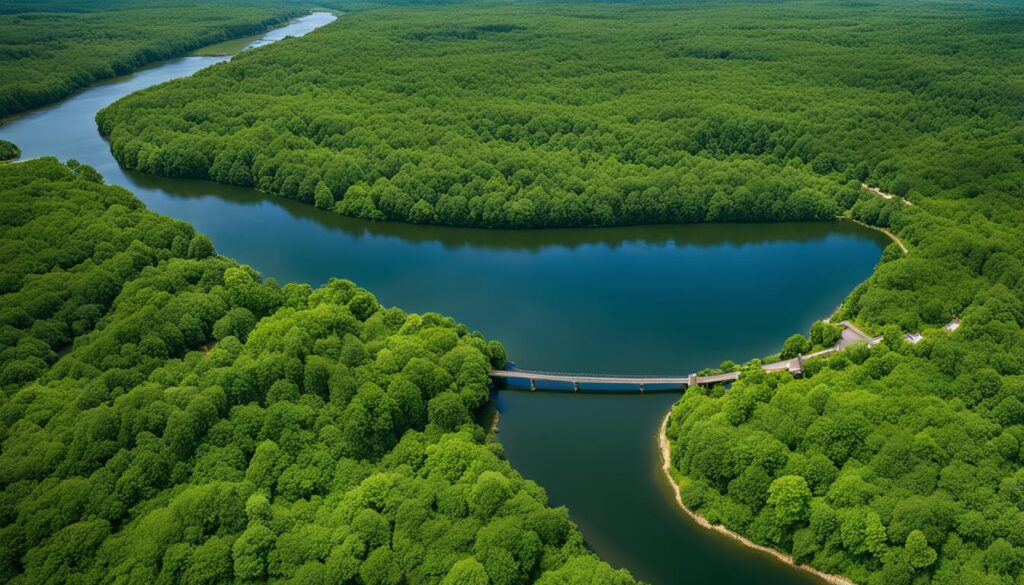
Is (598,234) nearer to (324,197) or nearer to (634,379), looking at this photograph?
(634,379)

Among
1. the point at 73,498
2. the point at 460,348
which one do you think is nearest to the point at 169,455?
the point at 73,498

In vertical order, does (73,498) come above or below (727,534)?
above

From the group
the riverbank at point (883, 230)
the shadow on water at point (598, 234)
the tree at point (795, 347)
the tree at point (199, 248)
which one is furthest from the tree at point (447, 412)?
the riverbank at point (883, 230)

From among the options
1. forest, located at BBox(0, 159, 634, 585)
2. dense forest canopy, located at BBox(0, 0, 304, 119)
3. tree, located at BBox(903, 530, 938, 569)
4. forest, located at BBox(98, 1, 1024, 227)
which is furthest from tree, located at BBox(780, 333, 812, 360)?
dense forest canopy, located at BBox(0, 0, 304, 119)

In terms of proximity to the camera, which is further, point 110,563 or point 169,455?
point 169,455

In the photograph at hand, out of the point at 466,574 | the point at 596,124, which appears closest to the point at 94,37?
the point at 596,124

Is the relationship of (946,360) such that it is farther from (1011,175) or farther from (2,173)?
(2,173)

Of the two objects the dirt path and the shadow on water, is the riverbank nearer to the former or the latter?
the shadow on water
